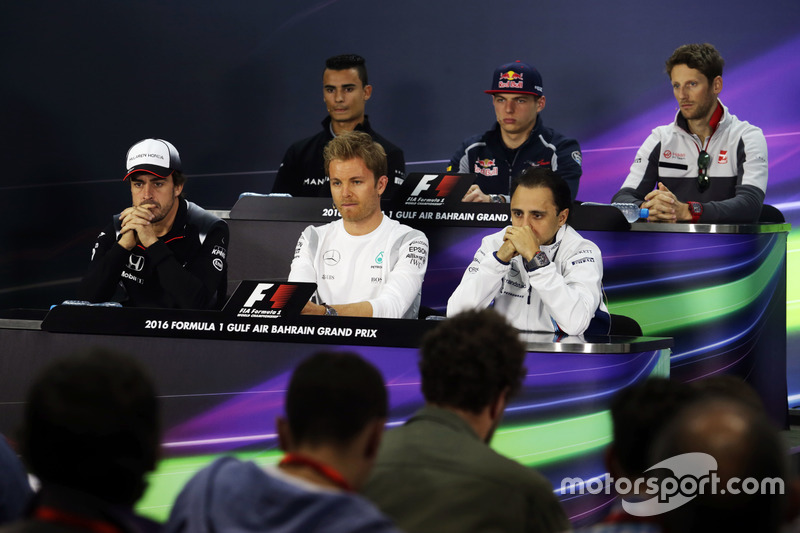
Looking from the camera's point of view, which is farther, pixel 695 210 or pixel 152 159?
pixel 695 210

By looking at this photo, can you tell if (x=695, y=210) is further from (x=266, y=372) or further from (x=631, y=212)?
(x=266, y=372)

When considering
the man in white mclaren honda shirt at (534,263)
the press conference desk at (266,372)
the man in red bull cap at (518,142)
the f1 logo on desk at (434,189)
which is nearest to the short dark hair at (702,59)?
the man in red bull cap at (518,142)

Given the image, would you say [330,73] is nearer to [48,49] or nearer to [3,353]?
[48,49]

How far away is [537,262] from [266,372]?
101 cm

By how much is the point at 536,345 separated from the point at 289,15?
4.39 metres

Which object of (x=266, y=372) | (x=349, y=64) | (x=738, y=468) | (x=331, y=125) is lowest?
(x=266, y=372)

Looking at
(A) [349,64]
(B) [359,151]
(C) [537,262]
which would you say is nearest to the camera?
(C) [537,262]

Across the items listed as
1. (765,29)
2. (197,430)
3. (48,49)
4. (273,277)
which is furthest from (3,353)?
(765,29)

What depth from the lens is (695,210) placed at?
4266 millimetres

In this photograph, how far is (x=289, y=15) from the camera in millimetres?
6562

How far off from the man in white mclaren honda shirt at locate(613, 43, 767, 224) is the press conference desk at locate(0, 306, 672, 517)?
1911mm

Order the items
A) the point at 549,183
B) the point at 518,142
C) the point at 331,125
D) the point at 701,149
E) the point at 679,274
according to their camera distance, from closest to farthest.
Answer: the point at 549,183, the point at 679,274, the point at 701,149, the point at 518,142, the point at 331,125

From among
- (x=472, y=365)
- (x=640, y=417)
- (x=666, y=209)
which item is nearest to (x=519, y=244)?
(x=666, y=209)

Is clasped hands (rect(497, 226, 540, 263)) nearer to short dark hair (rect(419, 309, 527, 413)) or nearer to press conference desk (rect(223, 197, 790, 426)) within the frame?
press conference desk (rect(223, 197, 790, 426))
